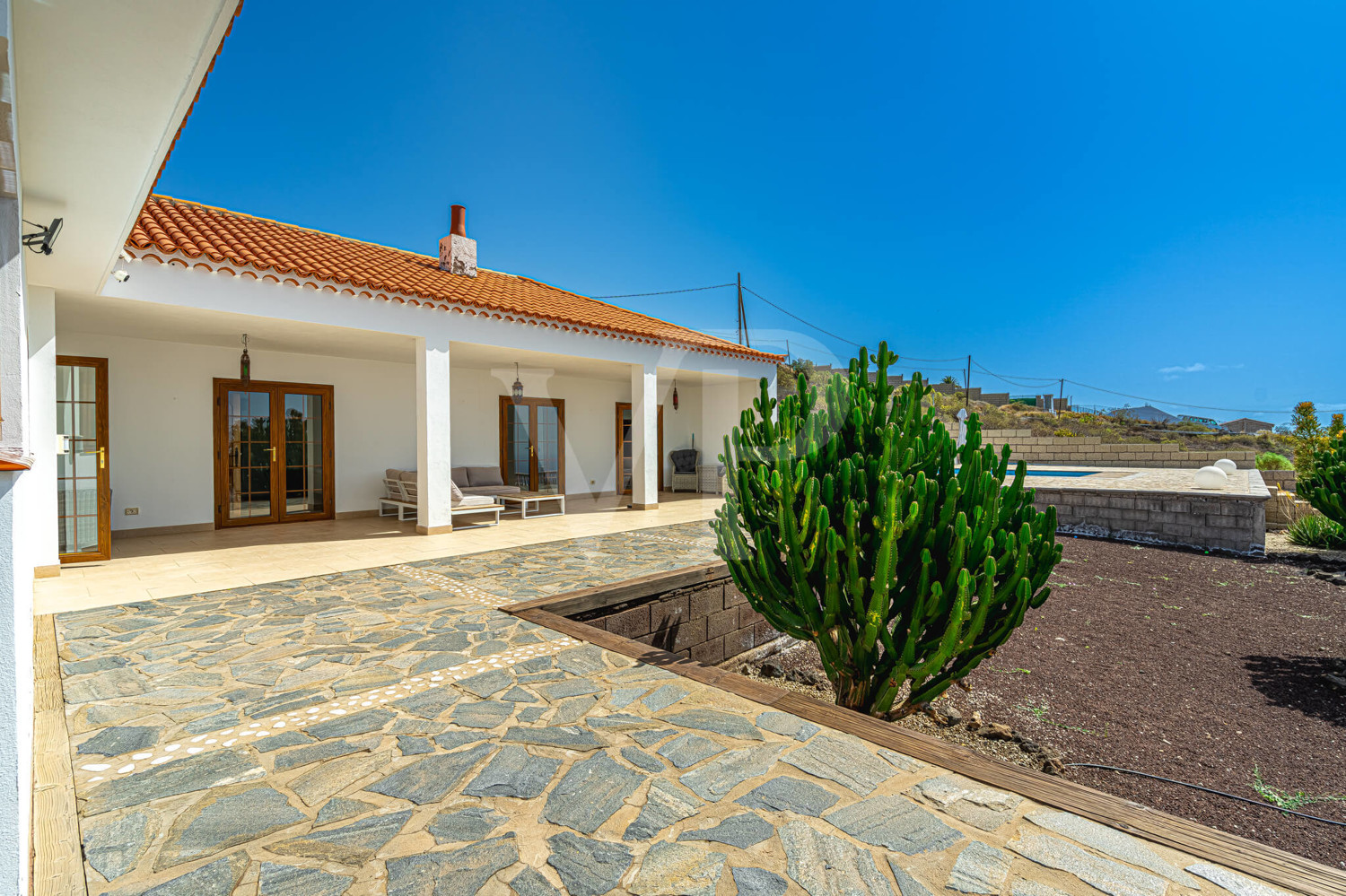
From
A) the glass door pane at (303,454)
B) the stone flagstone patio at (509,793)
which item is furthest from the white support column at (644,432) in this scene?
the stone flagstone patio at (509,793)

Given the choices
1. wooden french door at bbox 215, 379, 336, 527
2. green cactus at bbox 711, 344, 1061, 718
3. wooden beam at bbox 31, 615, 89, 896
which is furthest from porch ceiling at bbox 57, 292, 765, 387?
green cactus at bbox 711, 344, 1061, 718

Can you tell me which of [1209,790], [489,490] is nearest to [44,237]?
[489,490]

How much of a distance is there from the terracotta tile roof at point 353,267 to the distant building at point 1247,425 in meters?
32.4

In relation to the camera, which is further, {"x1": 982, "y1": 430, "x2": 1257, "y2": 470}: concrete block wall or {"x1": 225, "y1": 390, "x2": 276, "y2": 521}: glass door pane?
{"x1": 982, "y1": 430, "x2": 1257, "y2": 470}: concrete block wall

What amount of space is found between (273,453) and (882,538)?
10237mm

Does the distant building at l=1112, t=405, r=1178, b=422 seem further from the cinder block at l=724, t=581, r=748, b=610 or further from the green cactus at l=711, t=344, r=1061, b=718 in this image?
the green cactus at l=711, t=344, r=1061, b=718

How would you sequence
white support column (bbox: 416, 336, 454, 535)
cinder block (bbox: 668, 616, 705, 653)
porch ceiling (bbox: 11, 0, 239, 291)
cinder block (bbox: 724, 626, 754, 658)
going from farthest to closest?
white support column (bbox: 416, 336, 454, 535) → cinder block (bbox: 724, 626, 754, 658) → cinder block (bbox: 668, 616, 705, 653) → porch ceiling (bbox: 11, 0, 239, 291)

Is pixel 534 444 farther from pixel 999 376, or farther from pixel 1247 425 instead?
pixel 999 376

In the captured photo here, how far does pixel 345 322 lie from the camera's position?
7.86 m

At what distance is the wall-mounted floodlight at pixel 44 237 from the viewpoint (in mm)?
4473

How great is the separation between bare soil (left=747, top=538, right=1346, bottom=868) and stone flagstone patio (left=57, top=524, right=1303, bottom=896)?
2298 mm

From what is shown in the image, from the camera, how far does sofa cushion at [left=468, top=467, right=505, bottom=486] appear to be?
11.9 m

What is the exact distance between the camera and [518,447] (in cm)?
1337

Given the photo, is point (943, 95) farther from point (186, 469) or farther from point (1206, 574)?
point (186, 469)
